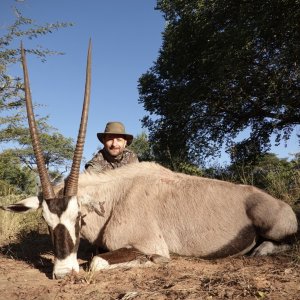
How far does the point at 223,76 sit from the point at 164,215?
864 centimetres

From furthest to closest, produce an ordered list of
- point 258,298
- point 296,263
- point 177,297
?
point 296,263 → point 177,297 → point 258,298

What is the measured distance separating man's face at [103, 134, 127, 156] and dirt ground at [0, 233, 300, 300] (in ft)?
7.25

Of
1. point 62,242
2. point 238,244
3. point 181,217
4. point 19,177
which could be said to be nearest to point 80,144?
point 62,242

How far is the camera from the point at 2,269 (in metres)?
4.11

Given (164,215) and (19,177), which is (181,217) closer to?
(164,215)

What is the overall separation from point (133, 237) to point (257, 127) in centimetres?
1238

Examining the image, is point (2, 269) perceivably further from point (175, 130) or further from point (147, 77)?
point (147, 77)

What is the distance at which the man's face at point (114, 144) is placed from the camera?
20.4 ft

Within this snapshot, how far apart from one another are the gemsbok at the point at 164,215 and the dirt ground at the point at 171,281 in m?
0.20

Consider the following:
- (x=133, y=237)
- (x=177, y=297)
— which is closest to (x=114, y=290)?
(x=177, y=297)

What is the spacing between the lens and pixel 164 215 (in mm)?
4242

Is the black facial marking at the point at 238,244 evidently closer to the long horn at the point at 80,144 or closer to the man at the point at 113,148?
the long horn at the point at 80,144

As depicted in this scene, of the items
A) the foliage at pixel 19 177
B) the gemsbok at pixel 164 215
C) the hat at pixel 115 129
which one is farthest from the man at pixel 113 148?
the foliage at pixel 19 177

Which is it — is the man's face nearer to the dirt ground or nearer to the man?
the man
